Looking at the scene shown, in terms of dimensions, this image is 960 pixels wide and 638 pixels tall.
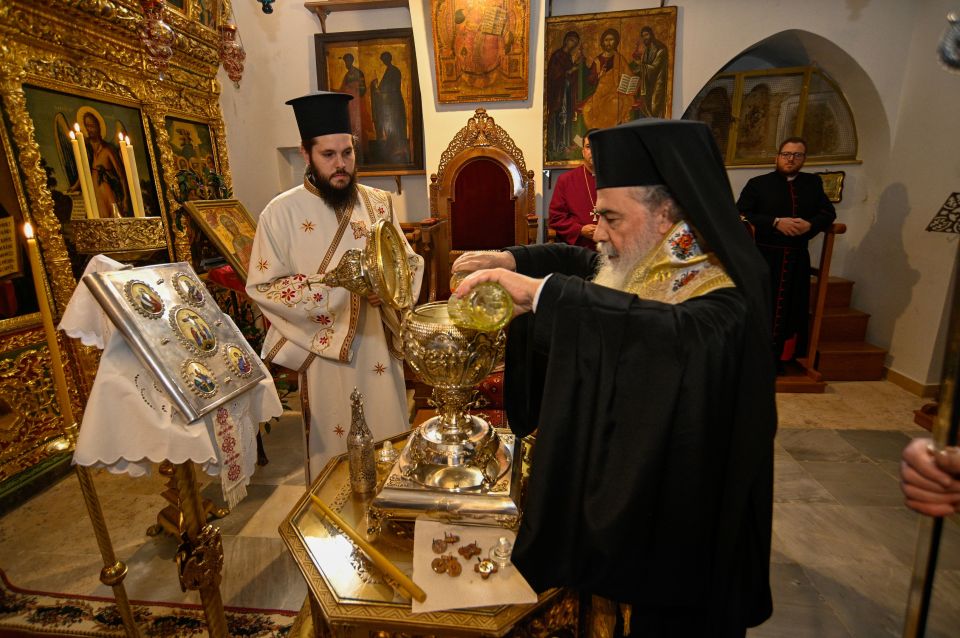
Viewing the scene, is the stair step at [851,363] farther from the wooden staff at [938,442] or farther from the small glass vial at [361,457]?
the small glass vial at [361,457]

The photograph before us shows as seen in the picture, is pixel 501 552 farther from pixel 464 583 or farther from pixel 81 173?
pixel 81 173

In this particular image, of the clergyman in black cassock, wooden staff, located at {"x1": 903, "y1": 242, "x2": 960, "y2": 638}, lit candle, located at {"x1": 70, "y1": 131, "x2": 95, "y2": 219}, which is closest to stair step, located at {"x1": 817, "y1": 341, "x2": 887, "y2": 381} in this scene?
the clergyman in black cassock

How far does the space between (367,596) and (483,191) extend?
4.49 m

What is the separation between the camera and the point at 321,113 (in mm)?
2254

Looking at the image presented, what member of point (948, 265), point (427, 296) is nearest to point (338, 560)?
point (427, 296)

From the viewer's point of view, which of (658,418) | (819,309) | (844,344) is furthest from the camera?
(844,344)

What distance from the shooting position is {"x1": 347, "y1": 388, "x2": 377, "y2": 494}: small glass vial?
1.56 m

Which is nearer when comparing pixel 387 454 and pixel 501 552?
pixel 501 552

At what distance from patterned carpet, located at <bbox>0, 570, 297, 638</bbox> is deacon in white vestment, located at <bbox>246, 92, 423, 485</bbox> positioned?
25.2 inches

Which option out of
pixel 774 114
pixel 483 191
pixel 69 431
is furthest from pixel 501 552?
pixel 774 114

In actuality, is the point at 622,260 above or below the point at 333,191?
below

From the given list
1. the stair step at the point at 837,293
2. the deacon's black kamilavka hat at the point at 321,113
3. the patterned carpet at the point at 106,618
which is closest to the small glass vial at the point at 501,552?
the patterned carpet at the point at 106,618

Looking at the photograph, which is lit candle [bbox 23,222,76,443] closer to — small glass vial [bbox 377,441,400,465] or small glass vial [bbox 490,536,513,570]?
small glass vial [bbox 377,441,400,465]

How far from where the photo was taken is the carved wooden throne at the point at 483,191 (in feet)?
16.1
